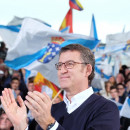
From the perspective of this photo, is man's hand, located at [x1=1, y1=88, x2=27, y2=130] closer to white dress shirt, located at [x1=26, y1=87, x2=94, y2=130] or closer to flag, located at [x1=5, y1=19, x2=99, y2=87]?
white dress shirt, located at [x1=26, y1=87, x2=94, y2=130]

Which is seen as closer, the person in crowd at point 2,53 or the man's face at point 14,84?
the man's face at point 14,84

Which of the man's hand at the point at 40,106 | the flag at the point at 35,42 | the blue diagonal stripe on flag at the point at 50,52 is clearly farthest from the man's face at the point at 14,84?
the man's hand at the point at 40,106

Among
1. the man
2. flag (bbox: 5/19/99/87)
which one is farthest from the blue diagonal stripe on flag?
the man

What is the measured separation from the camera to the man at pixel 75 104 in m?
1.30

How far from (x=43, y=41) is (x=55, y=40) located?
0.20 m

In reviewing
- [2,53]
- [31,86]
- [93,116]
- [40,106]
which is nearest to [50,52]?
[31,86]

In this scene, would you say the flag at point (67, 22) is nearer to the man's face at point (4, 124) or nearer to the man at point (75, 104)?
the man's face at point (4, 124)

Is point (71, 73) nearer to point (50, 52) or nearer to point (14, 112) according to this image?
point (14, 112)

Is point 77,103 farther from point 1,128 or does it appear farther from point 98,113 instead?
point 1,128

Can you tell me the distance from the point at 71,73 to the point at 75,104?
0.57 feet

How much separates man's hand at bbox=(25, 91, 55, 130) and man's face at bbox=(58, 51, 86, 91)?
0.35m

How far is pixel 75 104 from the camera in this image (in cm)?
160

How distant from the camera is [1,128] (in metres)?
3.42

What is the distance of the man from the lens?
1.30 m
